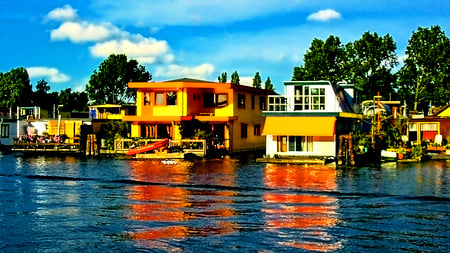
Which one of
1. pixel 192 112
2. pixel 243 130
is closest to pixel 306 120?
pixel 192 112

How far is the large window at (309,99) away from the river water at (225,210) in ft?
25.1

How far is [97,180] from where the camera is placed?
3266 centimetres

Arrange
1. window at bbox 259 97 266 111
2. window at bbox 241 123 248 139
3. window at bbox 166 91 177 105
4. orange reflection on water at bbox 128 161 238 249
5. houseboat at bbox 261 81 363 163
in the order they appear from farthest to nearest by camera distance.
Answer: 1. window at bbox 259 97 266 111
2. window at bbox 241 123 248 139
3. window at bbox 166 91 177 105
4. houseboat at bbox 261 81 363 163
5. orange reflection on water at bbox 128 161 238 249

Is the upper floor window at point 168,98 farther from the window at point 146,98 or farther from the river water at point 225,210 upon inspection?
the river water at point 225,210

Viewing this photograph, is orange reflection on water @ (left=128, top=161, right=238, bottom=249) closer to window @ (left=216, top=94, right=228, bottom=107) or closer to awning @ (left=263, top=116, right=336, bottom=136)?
awning @ (left=263, top=116, right=336, bottom=136)

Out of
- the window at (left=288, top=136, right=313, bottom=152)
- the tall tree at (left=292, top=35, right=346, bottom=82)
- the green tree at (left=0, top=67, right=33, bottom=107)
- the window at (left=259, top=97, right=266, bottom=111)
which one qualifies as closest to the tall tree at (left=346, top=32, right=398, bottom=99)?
the tall tree at (left=292, top=35, right=346, bottom=82)

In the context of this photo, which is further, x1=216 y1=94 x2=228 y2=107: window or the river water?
x1=216 y1=94 x2=228 y2=107: window

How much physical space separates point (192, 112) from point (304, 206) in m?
30.9

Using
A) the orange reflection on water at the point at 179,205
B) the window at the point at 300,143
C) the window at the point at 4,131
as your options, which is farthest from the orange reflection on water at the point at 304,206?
the window at the point at 4,131

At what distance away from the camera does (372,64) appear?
3135 inches

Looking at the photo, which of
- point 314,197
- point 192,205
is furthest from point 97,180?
point 314,197

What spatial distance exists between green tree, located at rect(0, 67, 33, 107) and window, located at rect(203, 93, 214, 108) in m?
62.6

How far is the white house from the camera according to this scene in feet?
140

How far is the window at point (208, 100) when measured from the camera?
55.2 m
